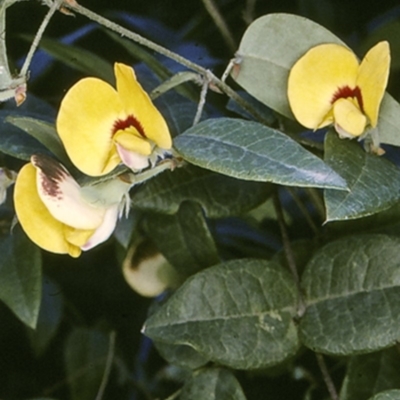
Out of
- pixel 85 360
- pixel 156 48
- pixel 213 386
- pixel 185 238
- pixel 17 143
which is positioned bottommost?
pixel 85 360

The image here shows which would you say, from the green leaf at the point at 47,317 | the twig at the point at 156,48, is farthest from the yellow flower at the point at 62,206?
the green leaf at the point at 47,317

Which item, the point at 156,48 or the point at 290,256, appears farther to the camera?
the point at 290,256

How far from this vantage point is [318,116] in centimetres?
74

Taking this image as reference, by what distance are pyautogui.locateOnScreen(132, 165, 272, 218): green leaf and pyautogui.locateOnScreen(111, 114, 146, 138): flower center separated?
0.14 meters

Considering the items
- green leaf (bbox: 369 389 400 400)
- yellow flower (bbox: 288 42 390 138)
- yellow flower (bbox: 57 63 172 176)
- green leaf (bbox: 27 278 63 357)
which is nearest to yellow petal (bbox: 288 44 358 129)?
yellow flower (bbox: 288 42 390 138)

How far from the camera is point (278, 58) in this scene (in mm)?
747

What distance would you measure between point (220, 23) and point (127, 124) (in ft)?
0.88

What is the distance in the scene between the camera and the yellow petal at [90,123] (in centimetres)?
64

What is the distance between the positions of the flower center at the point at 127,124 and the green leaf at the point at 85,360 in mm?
443

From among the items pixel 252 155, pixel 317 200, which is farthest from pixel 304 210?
pixel 252 155

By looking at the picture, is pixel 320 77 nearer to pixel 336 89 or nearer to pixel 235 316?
pixel 336 89

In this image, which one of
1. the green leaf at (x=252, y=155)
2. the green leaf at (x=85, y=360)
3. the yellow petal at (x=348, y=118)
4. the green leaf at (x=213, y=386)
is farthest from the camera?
the green leaf at (x=85, y=360)

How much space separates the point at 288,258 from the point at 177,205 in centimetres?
11

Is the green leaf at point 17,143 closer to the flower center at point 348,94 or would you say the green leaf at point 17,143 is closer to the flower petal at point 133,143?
the flower petal at point 133,143
